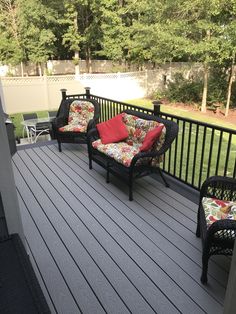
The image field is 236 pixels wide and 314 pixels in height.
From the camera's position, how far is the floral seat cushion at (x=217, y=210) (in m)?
2.07

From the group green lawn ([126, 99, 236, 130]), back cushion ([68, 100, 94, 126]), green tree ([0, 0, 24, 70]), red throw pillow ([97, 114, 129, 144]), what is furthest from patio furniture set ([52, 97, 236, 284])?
green tree ([0, 0, 24, 70])

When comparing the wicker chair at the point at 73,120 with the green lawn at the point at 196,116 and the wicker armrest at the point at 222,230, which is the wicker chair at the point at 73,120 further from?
the green lawn at the point at 196,116

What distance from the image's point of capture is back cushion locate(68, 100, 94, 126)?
16.0 feet

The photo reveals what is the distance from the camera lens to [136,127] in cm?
365

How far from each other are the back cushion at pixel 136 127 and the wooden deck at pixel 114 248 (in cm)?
58

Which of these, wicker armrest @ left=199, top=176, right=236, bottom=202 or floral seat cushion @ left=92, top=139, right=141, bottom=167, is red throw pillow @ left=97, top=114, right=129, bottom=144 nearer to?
floral seat cushion @ left=92, top=139, right=141, bottom=167

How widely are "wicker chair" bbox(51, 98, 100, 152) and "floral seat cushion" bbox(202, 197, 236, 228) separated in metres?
2.68

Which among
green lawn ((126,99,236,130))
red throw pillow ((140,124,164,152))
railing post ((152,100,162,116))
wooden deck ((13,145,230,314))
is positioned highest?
railing post ((152,100,162,116))

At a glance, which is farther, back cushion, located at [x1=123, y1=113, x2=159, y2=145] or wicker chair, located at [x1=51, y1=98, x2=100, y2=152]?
wicker chair, located at [x1=51, y1=98, x2=100, y2=152]

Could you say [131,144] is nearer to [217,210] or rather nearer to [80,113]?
[80,113]

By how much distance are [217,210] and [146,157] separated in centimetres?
115

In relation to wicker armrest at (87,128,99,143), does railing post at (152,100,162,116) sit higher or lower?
higher

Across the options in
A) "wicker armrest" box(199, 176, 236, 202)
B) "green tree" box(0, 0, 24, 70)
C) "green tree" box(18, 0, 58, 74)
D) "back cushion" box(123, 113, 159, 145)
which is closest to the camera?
"wicker armrest" box(199, 176, 236, 202)

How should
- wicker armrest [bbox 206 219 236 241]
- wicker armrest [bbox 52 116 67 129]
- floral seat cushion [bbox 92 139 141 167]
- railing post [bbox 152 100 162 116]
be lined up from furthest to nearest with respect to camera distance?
wicker armrest [bbox 52 116 67 129] < railing post [bbox 152 100 162 116] < floral seat cushion [bbox 92 139 141 167] < wicker armrest [bbox 206 219 236 241]
